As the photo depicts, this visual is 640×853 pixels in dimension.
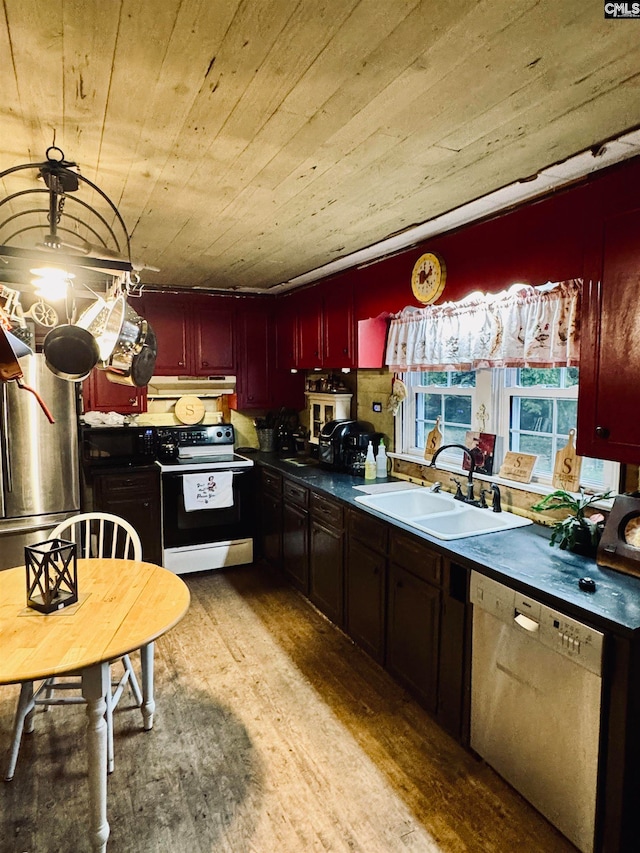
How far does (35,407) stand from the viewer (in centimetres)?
332

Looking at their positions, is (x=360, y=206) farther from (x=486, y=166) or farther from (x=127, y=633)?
(x=127, y=633)

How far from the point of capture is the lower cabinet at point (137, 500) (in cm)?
378

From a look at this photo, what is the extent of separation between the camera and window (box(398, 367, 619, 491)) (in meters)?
2.50

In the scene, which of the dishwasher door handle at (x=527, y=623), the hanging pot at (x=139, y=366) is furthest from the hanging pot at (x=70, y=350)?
the dishwasher door handle at (x=527, y=623)

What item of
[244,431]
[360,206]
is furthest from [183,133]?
[244,431]

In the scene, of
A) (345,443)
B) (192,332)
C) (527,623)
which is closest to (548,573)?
(527,623)

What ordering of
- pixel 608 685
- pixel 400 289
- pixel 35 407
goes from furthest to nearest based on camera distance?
pixel 35 407 → pixel 400 289 → pixel 608 685

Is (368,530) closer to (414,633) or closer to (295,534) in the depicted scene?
(414,633)

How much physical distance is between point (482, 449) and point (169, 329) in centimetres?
281

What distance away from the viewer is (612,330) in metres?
1.83

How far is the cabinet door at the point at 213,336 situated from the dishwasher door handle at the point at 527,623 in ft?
11.1

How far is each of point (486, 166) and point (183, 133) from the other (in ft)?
3.63

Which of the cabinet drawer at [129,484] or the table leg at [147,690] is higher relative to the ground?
the cabinet drawer at [129,484]

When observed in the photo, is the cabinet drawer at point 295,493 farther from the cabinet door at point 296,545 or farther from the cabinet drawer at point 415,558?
the cabinet drawer at point 415,558
